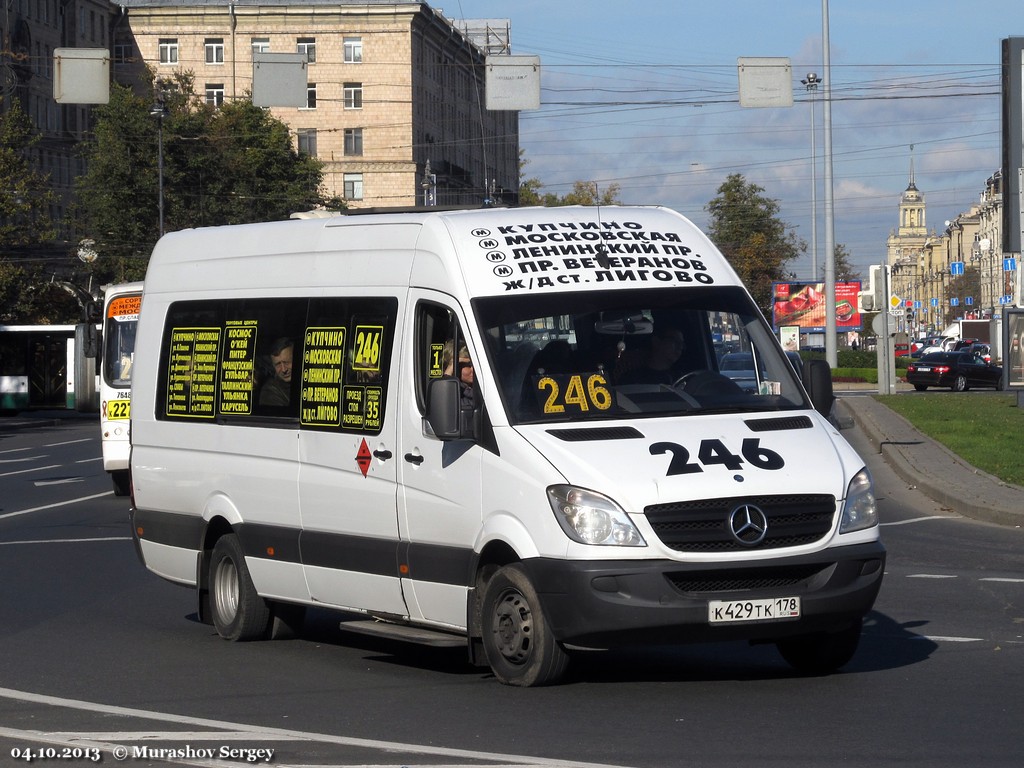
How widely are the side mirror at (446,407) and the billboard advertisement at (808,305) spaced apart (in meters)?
68.6

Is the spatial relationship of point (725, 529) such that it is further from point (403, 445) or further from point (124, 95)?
point (124, 95)

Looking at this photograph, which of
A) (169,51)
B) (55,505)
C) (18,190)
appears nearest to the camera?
(55,505)

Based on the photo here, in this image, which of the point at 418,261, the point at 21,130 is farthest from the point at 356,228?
the point at 21,130

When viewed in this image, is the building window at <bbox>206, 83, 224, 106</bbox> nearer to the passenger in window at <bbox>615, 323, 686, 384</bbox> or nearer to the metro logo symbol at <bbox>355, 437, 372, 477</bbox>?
the metro logo symbol at <bbox>355, 437, 372, 477</bbox>

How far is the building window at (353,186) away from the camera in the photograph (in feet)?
329

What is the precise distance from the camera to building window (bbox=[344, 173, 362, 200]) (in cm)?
10038

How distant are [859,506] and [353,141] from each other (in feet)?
308

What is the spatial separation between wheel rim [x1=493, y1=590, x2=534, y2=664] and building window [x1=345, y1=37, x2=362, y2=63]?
93.0 m

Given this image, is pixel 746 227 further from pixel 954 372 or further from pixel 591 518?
pixel 591 518

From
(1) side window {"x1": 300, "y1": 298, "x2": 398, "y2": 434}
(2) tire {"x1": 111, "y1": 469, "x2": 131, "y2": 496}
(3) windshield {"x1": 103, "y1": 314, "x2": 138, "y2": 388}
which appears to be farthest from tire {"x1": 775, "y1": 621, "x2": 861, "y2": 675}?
(3) windshield {"x1": 103, "y1": 314, "x2": 138, "y2": 388}

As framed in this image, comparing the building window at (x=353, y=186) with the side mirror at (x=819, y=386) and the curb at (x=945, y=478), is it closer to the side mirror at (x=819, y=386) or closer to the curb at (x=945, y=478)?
the curb at (x=945, y=478)

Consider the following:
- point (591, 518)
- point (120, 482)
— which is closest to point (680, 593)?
point (591, 518)

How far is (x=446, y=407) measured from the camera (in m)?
8.28

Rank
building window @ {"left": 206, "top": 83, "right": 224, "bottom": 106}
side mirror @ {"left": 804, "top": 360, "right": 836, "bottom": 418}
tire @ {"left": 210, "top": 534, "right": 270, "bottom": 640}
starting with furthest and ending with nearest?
building window @ {"left": 206, "top": 83, "right": 224, "bottom": 106} → tire @ {"left": 210, "top": 534, "right": 270, "bottom": 640} → side mirror @ {"left": 804, "top": 360, "right": 836, "bottom": 418}
